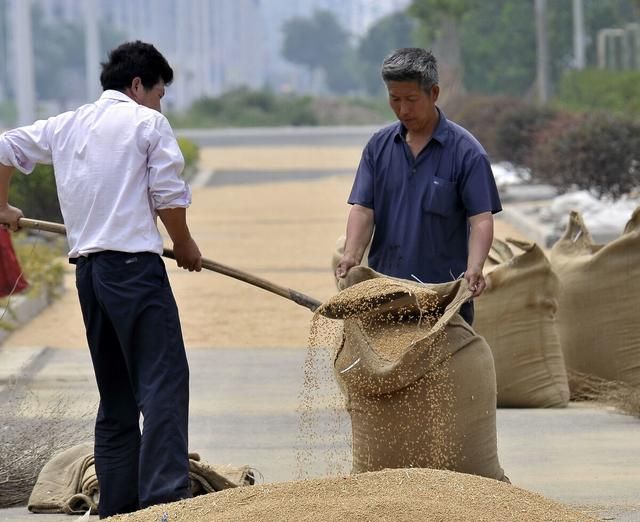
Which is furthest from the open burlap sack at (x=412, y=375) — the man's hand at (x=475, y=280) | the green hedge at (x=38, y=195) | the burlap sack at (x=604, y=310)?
the green hedge at (x=38, y=195)

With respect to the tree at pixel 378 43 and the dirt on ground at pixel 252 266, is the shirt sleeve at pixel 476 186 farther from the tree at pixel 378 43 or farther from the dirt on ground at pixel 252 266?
the tree at pixel 378 43

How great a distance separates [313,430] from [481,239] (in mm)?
2358

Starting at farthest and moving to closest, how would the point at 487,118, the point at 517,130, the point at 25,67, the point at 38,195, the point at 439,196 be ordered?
the point at 487,118, the point at 25,67, the point at 517,130, the point at 38,195, the point at 439,196

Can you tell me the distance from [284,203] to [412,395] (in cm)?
2081

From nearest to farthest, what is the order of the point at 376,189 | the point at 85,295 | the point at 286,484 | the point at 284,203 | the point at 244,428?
the point at 286,484 → the point at 85,295 → the point at 376,189 → the point at 244,428 → the point at 284,203

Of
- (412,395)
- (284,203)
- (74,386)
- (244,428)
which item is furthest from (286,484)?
(284,203)

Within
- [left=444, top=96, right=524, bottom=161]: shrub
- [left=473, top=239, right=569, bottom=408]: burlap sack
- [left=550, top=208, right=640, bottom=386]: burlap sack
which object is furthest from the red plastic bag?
[left=444, top=96, right=524, bottom=161]: shrub

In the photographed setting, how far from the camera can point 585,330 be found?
833cm

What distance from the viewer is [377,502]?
190 inches

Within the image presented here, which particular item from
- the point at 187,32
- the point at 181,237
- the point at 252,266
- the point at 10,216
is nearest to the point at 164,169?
the point at 181,237

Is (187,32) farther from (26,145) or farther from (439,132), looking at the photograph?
(26,145)

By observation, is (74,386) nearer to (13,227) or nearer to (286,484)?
(13,227)

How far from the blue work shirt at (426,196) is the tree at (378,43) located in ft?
346

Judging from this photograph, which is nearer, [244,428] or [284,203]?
[244,428]
